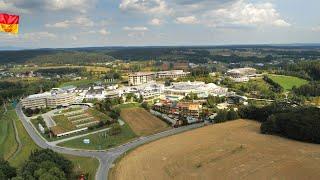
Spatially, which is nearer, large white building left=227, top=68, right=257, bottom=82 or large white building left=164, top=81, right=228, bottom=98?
large white building left=164, top=81, right=228, bottom=98

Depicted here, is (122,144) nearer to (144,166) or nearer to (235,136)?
(144,166)

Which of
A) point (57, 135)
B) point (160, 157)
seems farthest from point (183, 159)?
point (57, 135)

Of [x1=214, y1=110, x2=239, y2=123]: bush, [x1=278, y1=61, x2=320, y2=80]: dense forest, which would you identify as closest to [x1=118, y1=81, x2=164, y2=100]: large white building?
[x1=214, y1=110, x2=239, y2=123]: bush

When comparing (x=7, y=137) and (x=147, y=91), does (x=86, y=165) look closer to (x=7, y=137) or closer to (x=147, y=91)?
(x=7, y=137)

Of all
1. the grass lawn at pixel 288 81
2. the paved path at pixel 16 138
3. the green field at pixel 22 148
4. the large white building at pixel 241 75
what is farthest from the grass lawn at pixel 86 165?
the large white building at pixel 241 75

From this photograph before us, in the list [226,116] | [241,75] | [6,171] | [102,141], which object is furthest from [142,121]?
[241,75]

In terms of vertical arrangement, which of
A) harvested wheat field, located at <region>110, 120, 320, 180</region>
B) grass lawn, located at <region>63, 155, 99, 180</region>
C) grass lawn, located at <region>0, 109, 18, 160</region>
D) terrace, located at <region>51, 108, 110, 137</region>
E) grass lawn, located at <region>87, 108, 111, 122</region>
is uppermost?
harvested wheat field, located at <region>110, 120, 320, 180</region>

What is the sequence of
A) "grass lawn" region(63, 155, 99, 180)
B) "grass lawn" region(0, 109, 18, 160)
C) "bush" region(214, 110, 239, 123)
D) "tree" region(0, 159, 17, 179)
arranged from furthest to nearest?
1. "bush" region(214, 110, 239, 123)
2. "grass lawn" region(0, 109, 18, 160)
3. "grass lawn" region(63, 155, 99, 180)
4. "tree" region(0, 159, 17, 179)

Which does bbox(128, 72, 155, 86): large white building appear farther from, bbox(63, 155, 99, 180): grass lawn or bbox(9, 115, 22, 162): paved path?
bbox(63, 155, 99, 180): grass lawn
